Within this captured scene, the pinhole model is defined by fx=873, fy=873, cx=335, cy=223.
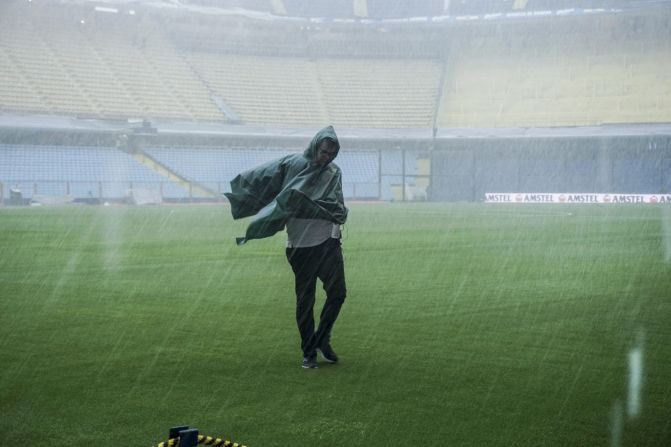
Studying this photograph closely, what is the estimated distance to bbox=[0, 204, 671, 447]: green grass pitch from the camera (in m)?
5.27

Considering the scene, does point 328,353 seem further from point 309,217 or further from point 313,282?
point 309,217

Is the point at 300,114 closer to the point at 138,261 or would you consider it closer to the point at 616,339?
the point at 138,261

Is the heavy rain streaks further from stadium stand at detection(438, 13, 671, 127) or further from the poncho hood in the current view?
stadium stand at detection(438, 13, 671, 127)

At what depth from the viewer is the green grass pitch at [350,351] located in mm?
5270

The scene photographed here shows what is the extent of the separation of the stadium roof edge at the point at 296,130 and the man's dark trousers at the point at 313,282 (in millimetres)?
37321

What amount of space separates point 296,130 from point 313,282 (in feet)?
140

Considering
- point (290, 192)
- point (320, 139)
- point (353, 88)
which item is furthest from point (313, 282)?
point (353, 88)

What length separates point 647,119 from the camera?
4853cm

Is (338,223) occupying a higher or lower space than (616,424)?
higher

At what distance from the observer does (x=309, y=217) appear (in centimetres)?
683

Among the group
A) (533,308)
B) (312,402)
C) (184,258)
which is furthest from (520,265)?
(312,402)

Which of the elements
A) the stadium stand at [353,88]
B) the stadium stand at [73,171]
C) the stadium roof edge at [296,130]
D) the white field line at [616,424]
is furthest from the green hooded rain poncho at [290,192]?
the stadium stand at [73,171]

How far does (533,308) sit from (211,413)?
17.9 ft

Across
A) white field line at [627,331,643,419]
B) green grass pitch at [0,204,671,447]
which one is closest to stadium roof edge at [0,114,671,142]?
green grass pitch at [0,204,671,447]
